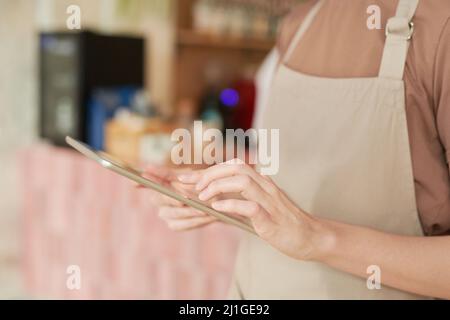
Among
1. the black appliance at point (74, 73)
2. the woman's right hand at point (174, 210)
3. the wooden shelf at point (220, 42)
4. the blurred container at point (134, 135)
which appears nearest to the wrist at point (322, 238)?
the woman's right hand at point (174, 210)

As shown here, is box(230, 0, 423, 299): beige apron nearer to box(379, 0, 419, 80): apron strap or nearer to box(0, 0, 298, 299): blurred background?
box(379, 0, 419, 80): apron strap

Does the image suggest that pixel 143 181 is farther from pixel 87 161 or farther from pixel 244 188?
pixel 87 161

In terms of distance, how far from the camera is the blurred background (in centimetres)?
214

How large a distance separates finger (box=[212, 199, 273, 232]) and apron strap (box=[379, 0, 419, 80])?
28cm

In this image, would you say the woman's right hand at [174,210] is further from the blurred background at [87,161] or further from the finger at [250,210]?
the blurred background at [87,161]

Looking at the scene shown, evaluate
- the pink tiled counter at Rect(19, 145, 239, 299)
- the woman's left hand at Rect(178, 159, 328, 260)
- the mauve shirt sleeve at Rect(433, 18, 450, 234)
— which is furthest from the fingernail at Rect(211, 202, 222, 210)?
the pink tiled counter at Rect(19, 145, 239, 299)

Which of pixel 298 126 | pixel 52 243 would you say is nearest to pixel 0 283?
pixel 52 243

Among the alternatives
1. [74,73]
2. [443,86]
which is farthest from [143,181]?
[74,73]

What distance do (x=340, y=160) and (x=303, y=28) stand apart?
247mm

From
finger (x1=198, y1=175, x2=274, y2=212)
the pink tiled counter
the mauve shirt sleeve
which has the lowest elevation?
the pink tiled counter

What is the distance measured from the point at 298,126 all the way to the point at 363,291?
0.88ft

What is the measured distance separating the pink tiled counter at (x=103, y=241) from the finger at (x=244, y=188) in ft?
4.10

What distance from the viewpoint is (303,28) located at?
968 mm

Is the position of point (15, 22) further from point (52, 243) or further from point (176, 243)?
point (176, 243)
